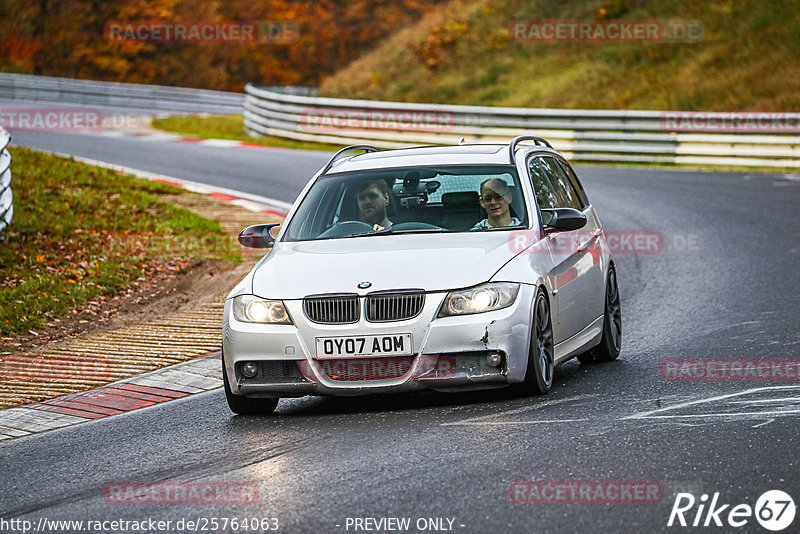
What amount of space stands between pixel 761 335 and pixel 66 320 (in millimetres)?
6229

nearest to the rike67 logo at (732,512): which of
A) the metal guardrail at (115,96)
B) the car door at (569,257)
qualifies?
the car door at (569,257)

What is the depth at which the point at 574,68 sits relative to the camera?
39.8 m

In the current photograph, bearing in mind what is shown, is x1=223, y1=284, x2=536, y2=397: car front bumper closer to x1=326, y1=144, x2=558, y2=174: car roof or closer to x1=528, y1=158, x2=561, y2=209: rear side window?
x1=528, y1=158, x2=561, y2=209: rear side window

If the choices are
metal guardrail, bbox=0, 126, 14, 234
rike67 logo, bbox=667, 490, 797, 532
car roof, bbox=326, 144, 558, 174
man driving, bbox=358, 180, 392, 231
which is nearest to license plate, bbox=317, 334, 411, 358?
man driving, bbox=358, 180, 392, 231

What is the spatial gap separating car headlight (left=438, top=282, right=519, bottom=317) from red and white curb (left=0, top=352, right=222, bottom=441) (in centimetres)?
244

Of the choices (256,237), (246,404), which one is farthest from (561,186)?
(246,404)

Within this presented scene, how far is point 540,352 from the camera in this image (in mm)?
8047

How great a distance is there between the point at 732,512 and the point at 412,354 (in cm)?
256

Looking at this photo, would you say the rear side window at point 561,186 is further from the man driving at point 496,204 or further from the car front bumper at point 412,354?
the car front bumper at point 412,354

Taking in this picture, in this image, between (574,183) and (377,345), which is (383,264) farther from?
(574,183)

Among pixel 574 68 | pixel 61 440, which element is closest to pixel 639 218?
pixel 61 440

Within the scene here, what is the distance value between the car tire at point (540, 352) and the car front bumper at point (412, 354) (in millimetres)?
94

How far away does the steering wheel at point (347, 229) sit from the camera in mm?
8812

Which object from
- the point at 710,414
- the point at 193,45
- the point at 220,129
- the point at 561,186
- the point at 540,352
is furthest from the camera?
the point at 193,45
